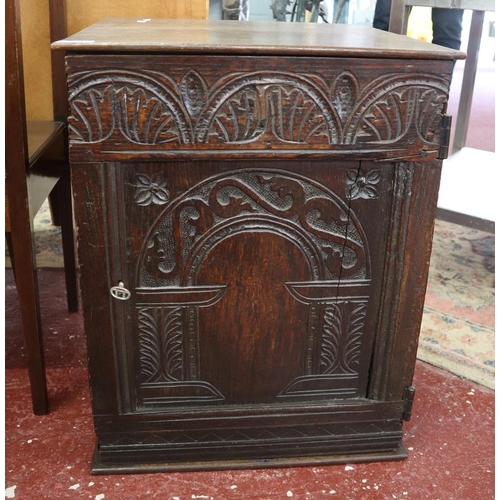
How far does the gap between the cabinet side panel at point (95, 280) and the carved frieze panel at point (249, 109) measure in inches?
3.2

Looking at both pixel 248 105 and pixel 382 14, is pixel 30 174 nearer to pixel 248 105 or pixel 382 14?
pixel 248 105

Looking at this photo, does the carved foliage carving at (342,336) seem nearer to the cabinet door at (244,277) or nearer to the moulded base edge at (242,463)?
the cabinet door at (244,277)

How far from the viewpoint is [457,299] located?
6.90 ft

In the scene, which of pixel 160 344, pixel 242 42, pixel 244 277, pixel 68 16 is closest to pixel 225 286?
pixel 244 277

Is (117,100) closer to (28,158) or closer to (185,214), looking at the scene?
(185,214)

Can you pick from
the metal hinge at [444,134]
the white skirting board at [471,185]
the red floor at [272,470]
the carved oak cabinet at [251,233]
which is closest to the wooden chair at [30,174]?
the red floor at [272,470]

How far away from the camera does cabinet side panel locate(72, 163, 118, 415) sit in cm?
109

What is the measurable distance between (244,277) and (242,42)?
0.43 m

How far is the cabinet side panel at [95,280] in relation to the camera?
1.09m

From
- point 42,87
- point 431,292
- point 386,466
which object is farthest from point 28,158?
point 431,292

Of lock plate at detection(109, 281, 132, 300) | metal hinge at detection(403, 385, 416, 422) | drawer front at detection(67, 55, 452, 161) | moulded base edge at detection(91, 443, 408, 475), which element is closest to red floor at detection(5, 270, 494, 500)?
moulded base edge at detection(91, 443, 408, 475)

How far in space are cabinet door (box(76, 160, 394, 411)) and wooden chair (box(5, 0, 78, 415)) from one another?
31 centimetres

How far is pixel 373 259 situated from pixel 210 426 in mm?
488

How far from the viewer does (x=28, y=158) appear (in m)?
1.35
